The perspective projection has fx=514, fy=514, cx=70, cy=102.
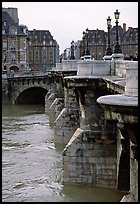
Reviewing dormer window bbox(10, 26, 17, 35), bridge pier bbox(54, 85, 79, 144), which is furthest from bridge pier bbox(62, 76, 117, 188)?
dormer window bbox(10, 26, 17, 35)

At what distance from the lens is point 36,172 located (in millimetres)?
21859

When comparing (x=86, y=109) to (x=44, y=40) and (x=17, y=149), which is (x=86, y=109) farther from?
(x=44, y=40)

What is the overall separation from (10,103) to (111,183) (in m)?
43.1

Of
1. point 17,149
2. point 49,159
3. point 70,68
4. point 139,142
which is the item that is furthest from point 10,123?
point 139,142

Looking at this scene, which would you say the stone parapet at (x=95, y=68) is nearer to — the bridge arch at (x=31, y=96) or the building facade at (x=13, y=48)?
the bridge arch at (x=31, y=96)

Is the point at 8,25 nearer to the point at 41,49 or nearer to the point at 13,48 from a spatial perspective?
the point at 13,48

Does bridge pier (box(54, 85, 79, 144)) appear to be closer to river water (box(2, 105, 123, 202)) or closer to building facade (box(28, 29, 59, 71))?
river water (box(2, 105, 123, 202))

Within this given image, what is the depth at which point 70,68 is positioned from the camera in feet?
122

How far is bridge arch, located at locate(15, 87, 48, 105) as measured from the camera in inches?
2443

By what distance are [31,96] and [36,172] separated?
42.9 metres

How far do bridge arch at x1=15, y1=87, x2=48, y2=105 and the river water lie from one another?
79.0 feet

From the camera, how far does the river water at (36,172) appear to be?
59.1 ft

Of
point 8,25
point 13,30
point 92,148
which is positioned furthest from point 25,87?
point 92,148

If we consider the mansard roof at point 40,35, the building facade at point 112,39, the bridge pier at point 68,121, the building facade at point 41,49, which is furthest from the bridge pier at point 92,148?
the mansard roof at point 40,35
